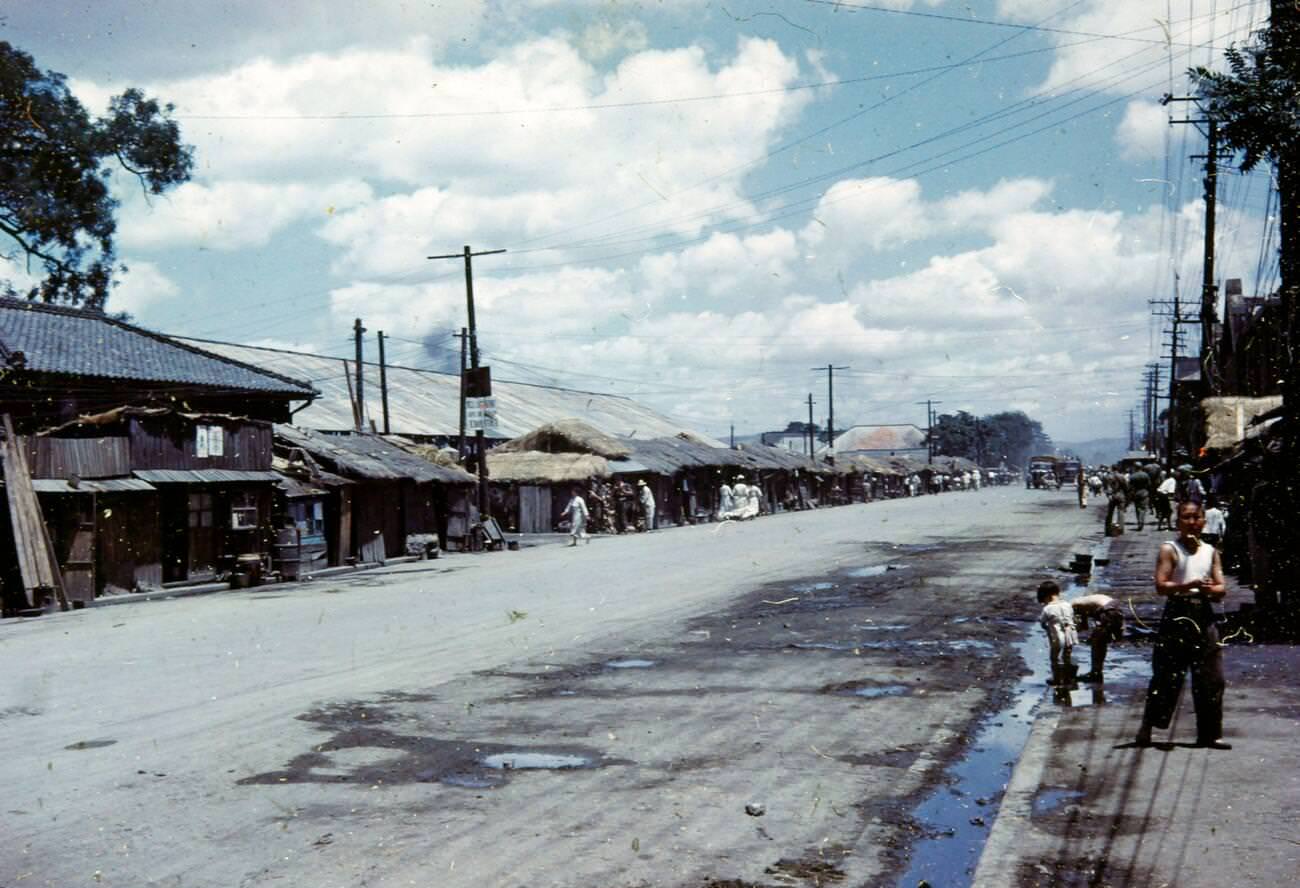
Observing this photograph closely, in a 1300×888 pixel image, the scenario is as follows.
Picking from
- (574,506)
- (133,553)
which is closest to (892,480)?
(574,506)

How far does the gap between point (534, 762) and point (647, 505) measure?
128 feet

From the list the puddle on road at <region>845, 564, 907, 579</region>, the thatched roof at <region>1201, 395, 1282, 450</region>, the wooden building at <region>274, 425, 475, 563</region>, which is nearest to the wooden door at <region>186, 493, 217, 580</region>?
the wooden building at <region>274, 425, 475, 563</region>

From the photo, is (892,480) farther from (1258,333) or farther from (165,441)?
(165,441)

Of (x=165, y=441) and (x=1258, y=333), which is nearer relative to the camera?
(x=165, y=441)

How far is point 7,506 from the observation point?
69.9 ft

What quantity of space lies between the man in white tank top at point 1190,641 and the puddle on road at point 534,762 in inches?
145

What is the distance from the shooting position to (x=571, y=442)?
4869cm

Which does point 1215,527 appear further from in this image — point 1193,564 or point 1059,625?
point 1193,564

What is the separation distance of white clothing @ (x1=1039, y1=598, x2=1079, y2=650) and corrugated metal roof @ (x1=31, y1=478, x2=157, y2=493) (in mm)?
19370

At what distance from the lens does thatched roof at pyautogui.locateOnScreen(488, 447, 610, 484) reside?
148ft

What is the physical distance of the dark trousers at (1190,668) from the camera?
288 inches

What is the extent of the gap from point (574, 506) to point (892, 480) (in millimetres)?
62935

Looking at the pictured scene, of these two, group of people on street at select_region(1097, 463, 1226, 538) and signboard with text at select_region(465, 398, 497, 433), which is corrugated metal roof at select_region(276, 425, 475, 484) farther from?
group of people on street at select_region(1097, 463, 1226, 538)

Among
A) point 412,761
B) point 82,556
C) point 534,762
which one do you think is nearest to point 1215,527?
point 534,762
